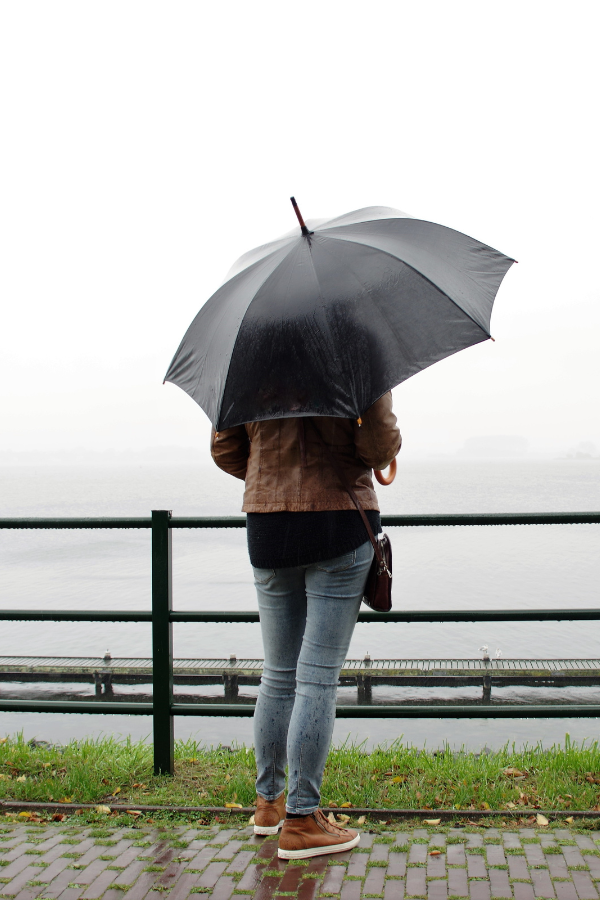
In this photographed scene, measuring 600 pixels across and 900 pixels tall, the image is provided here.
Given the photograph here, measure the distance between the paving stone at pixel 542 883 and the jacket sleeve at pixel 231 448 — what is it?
1.58 meters

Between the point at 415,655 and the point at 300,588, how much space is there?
31.1 meters

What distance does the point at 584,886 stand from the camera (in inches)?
92.3

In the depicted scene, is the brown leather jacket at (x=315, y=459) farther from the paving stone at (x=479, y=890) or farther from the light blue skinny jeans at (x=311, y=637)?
the paving stone at (x=479, y=890)

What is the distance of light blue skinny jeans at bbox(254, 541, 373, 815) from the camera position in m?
2.50

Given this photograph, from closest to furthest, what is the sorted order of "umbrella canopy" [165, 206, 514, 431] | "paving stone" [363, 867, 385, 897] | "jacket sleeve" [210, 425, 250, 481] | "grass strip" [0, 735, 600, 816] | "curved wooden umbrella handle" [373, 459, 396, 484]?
"umbrella canopy" [165, 206, 514, 431] < "paving stone" [363, 867, 385, 897] < "curved wooden umbrella handle" [373, 459, 396, 484] < "jacket sleeve" [210, 425, 250, 481] < "grass strip" [0, 735, 600, 816]

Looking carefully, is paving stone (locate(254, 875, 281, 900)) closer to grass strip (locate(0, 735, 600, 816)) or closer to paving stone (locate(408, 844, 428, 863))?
paving stone (locate(408, 844, 428, 863))

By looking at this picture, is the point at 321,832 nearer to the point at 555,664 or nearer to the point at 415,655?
the point at 555,664

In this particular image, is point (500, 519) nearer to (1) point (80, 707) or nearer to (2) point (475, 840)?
(2) point (475, 840)

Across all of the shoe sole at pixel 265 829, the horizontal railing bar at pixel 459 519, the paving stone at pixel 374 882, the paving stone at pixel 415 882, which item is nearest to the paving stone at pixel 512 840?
the paving stone at pixel 415 882

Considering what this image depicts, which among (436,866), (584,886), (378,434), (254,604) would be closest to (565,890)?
(584,886)

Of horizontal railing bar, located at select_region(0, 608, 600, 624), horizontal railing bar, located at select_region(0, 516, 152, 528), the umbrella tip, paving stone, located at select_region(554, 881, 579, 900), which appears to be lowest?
paving stone, located at select_region(554, 881, 579, 900)

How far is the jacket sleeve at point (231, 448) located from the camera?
2.71 meters

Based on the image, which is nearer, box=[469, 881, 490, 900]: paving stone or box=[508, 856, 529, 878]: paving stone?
box=[469, 881, 490, 900]: paving stone

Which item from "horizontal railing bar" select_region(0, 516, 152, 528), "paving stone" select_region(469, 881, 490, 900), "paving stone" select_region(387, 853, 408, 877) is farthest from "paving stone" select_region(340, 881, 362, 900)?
"horizontal railing bar" select_region(0, 516, 152, 528)
